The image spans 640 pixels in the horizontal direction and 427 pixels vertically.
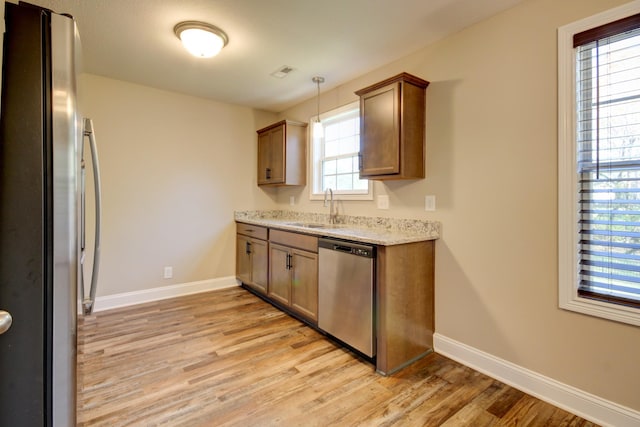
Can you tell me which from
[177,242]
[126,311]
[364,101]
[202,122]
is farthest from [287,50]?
[126,311]

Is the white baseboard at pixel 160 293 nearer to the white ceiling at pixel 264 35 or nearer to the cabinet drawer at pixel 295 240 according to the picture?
the cabinet drawer at pixel 295 240

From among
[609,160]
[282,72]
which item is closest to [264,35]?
[282,72]

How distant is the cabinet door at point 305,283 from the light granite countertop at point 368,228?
251 mm

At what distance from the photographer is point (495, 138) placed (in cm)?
214

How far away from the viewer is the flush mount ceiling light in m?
2.28

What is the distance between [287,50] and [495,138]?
72.4 inches

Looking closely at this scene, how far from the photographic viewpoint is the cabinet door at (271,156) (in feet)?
12.9

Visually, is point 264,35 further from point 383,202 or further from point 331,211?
point 331,211

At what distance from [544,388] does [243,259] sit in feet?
10.6

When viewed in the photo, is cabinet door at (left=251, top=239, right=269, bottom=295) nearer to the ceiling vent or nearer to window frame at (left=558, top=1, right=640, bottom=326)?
the ceiling vent

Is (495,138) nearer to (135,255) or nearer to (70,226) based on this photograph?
(70,226)

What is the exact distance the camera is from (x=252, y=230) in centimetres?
382

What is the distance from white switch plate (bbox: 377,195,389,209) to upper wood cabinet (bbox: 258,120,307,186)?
1.34 meters

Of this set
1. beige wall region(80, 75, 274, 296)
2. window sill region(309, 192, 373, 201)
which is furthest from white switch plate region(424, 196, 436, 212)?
beige wall region(80, 75, 274, 296)
